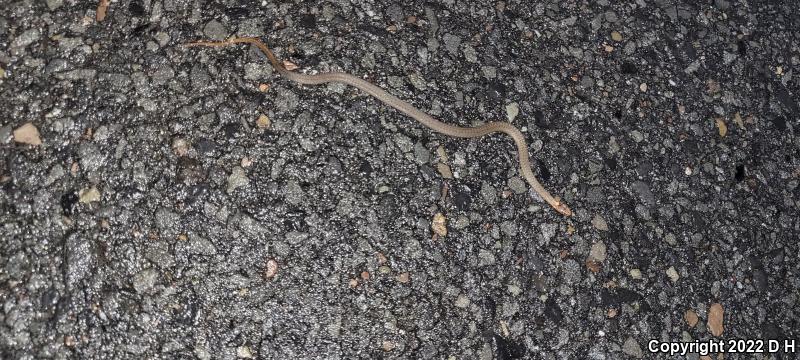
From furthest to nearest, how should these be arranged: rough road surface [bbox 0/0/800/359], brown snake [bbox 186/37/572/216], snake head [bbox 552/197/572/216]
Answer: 1. snake head [bbox 552/197/572/216]
2. brown snake [bbox 186/37/572/216]
3. rough road surface [bbox 0/0/800/359]

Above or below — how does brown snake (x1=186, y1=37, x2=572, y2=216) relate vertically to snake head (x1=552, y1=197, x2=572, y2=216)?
above

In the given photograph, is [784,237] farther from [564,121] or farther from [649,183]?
[564,121]

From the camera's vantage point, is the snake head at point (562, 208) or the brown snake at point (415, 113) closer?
the brown snake at point (415, 113)

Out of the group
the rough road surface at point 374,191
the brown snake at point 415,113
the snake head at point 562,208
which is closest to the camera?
the rough road surface at point 374,191

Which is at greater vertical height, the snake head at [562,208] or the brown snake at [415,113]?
the brown snake at [415,113]

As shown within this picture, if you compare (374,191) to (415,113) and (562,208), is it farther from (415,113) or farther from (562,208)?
(562,208)

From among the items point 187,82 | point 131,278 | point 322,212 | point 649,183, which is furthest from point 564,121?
point 131,278

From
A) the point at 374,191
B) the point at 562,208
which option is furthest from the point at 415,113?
the point at 562,208

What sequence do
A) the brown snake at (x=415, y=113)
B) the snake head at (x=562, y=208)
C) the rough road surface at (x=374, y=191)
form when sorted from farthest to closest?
the snake head at (x=562, y=208), the brown snake at (x=415, y=113), the rough road surface at (x=374, y=191)
